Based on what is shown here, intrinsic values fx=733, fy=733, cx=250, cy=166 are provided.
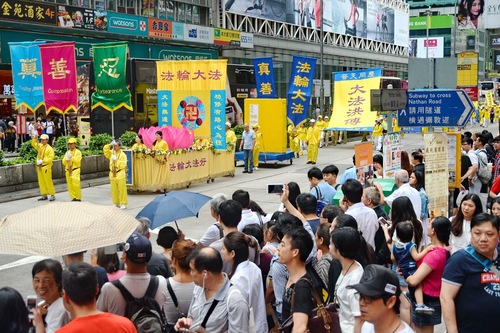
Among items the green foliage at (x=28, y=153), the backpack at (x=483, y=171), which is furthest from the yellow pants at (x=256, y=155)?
the backpack at (x=483, y=171)

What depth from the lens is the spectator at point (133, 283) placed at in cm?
506

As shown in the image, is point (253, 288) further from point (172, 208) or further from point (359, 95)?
point (359, 95)

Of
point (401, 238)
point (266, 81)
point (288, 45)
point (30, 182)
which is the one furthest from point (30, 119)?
point (401, 238)

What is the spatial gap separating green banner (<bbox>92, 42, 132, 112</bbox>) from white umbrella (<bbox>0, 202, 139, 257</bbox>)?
1454 centimetres

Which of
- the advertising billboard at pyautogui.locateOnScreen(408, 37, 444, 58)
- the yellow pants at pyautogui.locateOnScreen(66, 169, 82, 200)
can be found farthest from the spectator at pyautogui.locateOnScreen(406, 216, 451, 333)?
the advertising billboard at pyautogui.locateOnScreen(408, 37, 444, 58)

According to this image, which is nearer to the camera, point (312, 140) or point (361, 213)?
point (361, 213)

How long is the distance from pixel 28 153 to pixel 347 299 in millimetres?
16393

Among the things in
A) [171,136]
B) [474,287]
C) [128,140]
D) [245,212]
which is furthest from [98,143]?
[474,287]

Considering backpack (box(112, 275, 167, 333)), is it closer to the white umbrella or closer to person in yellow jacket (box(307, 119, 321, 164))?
the white umbrella

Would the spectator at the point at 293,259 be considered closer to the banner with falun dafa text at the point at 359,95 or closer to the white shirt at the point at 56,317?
the white shirt at the point at 56,317

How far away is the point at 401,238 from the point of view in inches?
254

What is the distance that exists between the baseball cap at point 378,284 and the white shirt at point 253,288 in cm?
142

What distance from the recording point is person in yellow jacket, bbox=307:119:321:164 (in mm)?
26297

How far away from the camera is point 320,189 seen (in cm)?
943
